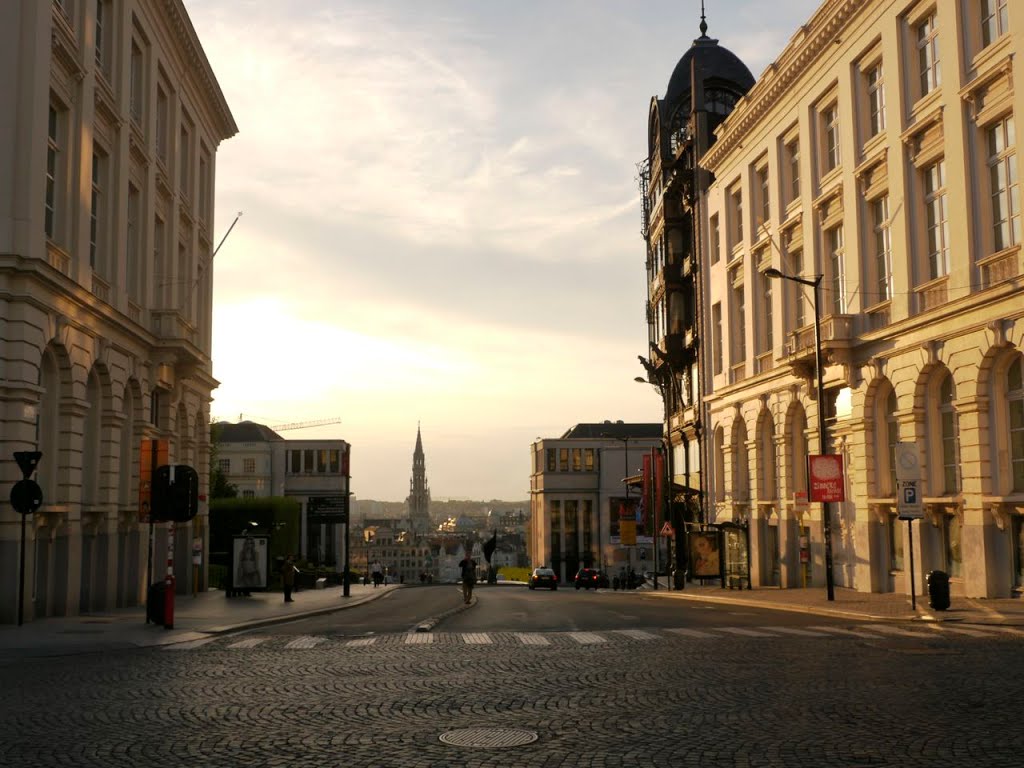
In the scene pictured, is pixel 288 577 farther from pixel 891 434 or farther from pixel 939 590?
pixel 939 590

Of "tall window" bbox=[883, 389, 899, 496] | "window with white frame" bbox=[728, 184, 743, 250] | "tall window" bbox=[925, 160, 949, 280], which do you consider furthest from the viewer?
"window with white frame" bbox=[728, 184, 743, 250]

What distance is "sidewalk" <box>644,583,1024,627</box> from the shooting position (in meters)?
22.5

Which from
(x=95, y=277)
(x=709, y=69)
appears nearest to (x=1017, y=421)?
(x=95, y=277)

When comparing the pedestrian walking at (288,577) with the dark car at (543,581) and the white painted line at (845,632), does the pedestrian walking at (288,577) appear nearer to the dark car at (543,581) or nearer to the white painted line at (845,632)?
the white painted line at (845,632)

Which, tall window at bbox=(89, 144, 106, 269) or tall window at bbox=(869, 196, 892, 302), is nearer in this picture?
tall window at bbox=(89, 144, 106, 269)

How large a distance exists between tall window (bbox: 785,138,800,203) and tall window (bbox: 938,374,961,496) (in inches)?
524

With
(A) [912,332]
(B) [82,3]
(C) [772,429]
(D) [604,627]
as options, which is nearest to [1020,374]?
(A) [912,332]

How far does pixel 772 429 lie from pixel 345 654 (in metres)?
30.4

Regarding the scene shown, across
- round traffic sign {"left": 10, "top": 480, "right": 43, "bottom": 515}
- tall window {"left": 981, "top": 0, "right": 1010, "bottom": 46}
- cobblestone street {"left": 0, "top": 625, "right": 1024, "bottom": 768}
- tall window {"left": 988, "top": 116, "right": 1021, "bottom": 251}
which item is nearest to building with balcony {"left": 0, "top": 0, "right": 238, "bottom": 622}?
round traffic sign {"left": 10, "top": 480, "right": 43, "bottom": 515}

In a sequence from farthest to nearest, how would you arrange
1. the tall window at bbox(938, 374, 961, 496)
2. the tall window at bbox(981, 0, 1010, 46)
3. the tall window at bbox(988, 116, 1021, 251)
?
the tall window at bbox(938, 374, 961, 496) < the tall window at bbox(981, 0, 1010, 46) < the tall window at bbox(988, 116, 1021, 251)

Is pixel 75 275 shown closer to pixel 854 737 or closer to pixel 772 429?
pixel 854 737

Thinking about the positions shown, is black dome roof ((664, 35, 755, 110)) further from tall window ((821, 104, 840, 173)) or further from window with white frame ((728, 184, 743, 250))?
tall window ((821, 104, 840, 173))

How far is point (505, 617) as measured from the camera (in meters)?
26.5

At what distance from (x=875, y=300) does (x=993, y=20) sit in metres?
9.32
